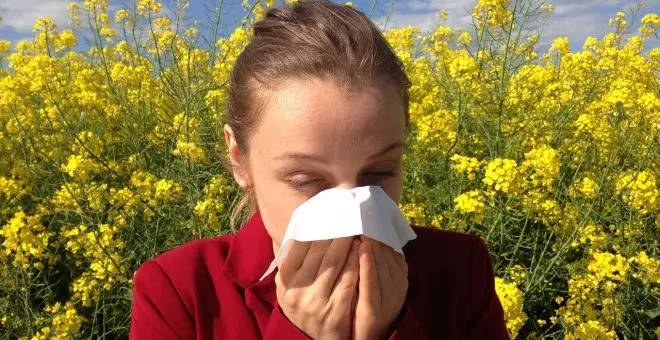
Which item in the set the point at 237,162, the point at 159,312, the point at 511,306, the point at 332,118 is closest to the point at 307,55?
the point at 332,118

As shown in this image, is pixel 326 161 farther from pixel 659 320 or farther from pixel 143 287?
pixel 659 320

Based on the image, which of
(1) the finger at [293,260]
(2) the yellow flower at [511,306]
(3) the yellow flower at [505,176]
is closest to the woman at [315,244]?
(1) the finger at [293,260]

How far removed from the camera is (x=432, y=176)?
10.2ft

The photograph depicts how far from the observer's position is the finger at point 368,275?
1.02 metres

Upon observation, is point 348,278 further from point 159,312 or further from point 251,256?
point 159,312

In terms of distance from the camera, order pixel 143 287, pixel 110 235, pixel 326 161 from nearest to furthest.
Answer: pixel 326 161 → pixel 143 287 → pixel 110 235

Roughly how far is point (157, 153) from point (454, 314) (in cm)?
223

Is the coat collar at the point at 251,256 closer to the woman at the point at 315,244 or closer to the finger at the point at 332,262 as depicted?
the woman at the point at 315,244

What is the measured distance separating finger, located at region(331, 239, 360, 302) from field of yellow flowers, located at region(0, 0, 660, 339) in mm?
1047

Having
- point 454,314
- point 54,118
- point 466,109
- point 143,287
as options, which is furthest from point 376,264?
point 54,118

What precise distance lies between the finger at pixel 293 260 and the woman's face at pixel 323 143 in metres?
0.10

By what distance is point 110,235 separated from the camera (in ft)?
7.73

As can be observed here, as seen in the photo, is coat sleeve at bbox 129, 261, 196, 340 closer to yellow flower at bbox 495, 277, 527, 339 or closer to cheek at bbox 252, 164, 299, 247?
cheek at bbox 252, 164, 299, 247

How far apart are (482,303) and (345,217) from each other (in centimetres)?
50
